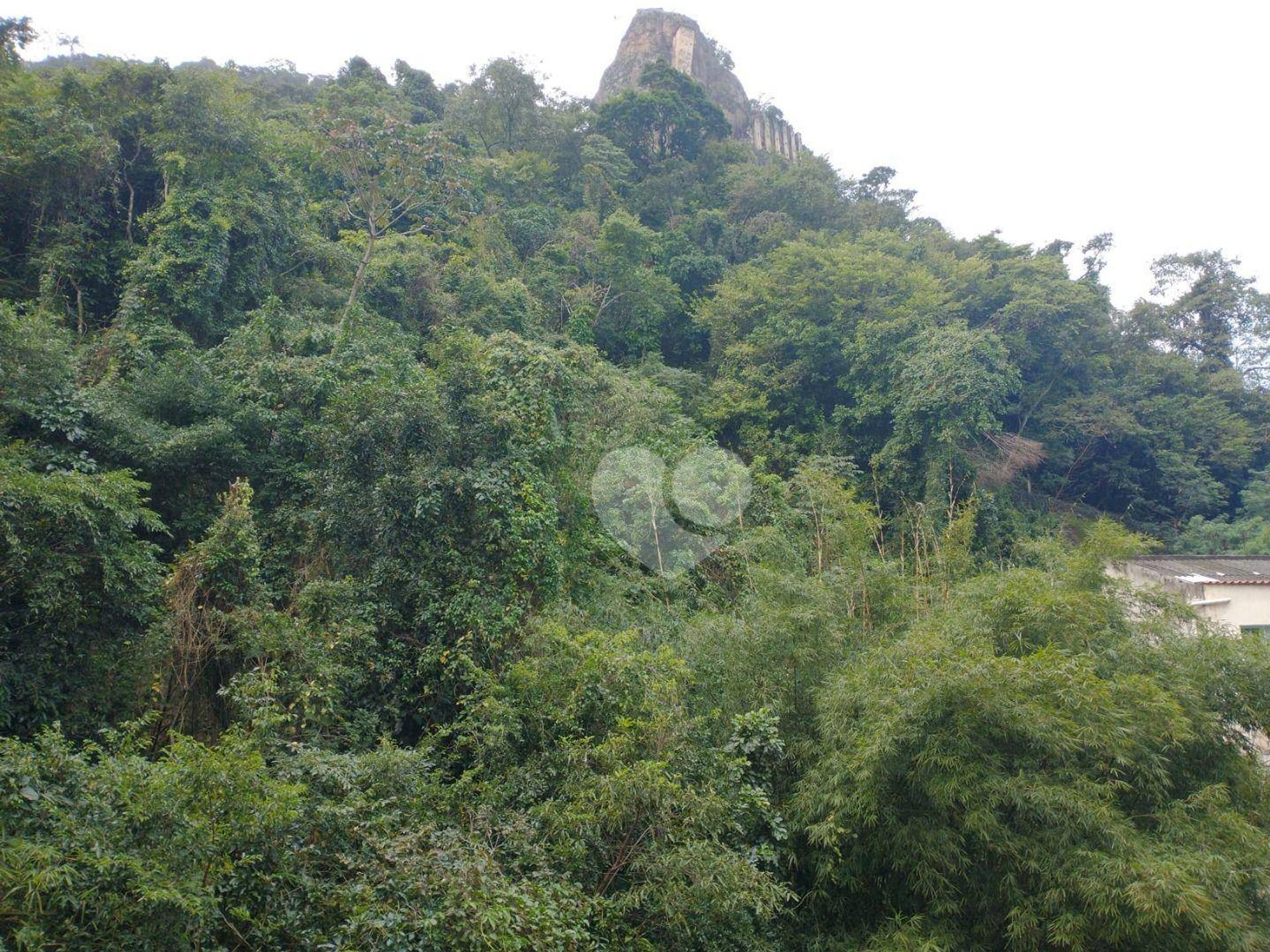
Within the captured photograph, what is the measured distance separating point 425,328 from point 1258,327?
19454 mm

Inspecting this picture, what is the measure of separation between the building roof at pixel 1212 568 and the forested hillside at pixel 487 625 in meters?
2.23

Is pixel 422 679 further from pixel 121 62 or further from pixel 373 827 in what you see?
pixel 121 62

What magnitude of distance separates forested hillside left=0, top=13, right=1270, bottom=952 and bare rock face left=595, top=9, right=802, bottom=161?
20314mm

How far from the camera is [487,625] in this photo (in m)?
7.00

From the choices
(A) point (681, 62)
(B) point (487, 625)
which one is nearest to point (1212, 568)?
(B) point (487, 625)

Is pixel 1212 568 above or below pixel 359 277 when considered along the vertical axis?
below

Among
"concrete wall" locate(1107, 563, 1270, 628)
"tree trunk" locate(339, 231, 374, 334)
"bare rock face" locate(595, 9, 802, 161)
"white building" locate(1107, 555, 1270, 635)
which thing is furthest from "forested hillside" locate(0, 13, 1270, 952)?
"bare rock face" locate(595, 9, 802, 161)

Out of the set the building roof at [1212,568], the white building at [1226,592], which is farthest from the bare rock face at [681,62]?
the white building at [1226,592]

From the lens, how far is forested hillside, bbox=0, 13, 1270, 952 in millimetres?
4188

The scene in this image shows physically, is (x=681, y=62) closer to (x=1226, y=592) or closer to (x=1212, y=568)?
(x=1212, y=568)

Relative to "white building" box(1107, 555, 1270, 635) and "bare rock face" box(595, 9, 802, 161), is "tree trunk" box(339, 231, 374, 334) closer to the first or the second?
"white building" box(1107, 555, 1270, 635)

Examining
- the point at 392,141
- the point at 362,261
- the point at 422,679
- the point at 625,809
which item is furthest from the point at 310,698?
the point at 392,141

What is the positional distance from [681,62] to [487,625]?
31.6 metres

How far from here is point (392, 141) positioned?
511 inches
